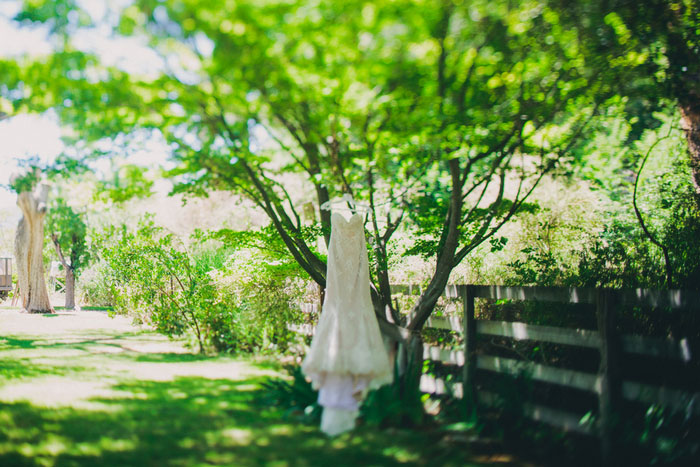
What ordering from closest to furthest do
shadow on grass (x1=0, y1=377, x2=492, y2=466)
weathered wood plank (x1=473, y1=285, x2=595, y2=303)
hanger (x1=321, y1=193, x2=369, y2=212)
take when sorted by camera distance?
shadow on grass (x1=0, y1=377, x2=492, y2=466), weathered wood plank (x1=473, y1=285, x2=595, y2=303), hanger (x1=321, y1=193, x2=369, y2=212)

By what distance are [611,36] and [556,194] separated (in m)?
8.27

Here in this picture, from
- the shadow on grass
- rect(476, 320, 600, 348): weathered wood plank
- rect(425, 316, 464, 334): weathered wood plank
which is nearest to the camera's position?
the shadow on grass

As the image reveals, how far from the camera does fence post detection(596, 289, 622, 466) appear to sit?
13.1 ft

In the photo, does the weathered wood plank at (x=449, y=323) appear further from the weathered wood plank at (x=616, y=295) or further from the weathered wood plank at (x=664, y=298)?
the weathered wood plank at (x=664, y=298)

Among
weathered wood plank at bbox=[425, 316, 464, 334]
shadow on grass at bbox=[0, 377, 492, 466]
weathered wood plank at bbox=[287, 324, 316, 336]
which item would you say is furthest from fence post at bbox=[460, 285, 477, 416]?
weathered wood plank at bbox=[287, 324, 316, 336]

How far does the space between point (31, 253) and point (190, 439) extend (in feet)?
44.4

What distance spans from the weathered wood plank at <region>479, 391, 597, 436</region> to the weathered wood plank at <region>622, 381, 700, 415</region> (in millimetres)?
373

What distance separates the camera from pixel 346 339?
507 cm

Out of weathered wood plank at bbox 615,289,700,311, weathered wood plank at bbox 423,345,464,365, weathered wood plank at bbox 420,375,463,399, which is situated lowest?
weathered wood plank at bbox 420,375,463,399

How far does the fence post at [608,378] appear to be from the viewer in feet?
13.1

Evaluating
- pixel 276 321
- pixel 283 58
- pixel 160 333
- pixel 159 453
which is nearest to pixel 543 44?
pixel 283 58

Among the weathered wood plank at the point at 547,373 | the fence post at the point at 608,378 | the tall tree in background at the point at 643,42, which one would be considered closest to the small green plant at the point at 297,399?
the weathered wood plank at the point at 547,373

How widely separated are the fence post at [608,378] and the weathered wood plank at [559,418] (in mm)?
152

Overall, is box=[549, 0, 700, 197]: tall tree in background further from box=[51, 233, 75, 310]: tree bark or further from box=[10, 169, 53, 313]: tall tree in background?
box=[51, 233, 75, 310]: tree bark
